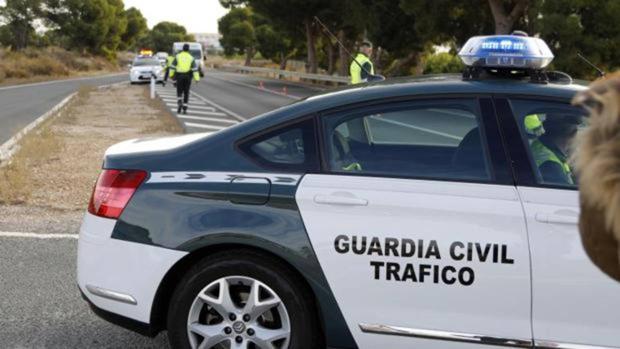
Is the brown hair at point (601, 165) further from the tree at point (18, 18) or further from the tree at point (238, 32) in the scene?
the tree at point (238, 32)

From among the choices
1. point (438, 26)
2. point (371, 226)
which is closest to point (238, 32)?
point (438, 26)

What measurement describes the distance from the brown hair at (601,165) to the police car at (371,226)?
1.69 meters

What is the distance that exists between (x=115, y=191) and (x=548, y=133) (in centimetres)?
206

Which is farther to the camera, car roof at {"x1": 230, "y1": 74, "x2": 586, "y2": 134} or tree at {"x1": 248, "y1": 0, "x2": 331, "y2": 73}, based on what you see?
tree at {"x1": 248, "y1": 0, "x2": 331, "y2": 73}

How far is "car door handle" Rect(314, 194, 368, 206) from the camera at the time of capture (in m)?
3.30

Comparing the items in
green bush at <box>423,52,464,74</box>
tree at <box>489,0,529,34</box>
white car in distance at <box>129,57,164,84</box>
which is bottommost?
white car in distance at <box>129,57,164,84</box>

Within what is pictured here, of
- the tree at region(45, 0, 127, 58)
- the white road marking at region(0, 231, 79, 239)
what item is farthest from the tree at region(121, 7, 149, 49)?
the white road marking at region(0, 231, 79, 239)

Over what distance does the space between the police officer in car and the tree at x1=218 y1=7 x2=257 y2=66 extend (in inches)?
3034

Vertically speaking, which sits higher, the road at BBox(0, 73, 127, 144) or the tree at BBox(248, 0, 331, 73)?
the tree at BBox(248, 0, 331, 73)

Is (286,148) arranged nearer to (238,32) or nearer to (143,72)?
(143,72)

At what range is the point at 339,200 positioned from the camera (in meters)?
3.32

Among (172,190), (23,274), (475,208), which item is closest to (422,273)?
(475,208)

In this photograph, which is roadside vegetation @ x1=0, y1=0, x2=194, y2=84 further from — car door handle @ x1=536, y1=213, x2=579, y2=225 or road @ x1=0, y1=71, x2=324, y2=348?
car door handle @ x1=536, y1=213, x2=579, y2=225

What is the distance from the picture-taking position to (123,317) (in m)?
3.57
